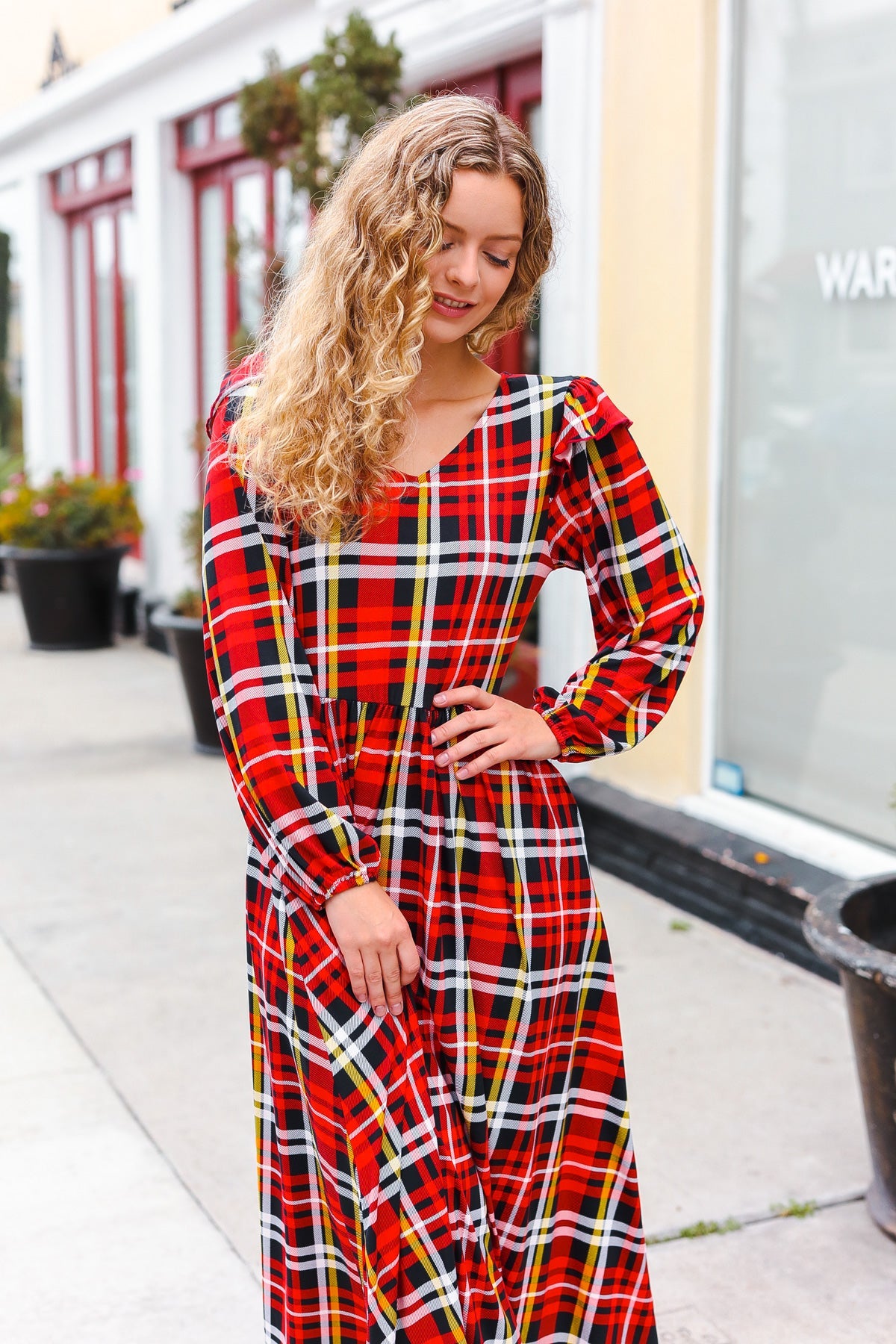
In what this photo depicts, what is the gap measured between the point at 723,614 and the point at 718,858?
79 centimetres

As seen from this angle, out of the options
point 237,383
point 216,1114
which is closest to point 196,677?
point 216,1114

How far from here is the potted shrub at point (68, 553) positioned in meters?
9.53

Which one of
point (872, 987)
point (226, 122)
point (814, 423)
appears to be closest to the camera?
point (872, 987)

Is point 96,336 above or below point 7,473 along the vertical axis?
above

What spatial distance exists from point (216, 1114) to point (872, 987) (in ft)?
4.94

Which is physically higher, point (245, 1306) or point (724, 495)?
point (724, 495)

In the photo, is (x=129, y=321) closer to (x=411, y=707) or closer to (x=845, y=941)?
(x=845, y=941)

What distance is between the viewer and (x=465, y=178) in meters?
1.79

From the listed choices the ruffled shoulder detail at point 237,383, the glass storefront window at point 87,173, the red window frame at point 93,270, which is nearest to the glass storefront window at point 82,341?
the red window frame at point 93,270

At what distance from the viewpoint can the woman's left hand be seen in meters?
1.90

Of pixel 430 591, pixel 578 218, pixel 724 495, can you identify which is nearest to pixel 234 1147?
pixel 430 591

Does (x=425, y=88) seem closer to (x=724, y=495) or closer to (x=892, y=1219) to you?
(x=724, y=495)

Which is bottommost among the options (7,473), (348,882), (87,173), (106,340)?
(348,882)

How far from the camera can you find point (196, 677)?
23.1 ft
